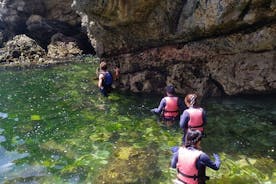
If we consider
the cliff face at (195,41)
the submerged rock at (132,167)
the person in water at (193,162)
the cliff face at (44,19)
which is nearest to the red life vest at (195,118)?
the submerged rock at (132,167)

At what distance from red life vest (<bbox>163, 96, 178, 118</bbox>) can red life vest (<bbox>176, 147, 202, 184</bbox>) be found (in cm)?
627

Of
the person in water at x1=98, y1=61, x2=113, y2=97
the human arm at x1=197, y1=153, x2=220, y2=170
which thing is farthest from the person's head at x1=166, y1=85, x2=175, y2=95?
the person in water at x1=98, y1=61, x2=113, y2=97

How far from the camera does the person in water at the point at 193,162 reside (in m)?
10.1

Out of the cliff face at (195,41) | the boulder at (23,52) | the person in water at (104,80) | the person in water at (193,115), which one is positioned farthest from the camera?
the boulder at (23,52)

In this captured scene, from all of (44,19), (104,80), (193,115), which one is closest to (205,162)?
(193,115)

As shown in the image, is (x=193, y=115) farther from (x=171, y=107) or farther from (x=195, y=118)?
(x=171, y=107)

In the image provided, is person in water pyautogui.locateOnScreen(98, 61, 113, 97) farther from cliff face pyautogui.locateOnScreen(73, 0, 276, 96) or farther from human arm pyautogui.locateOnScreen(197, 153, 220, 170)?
human arm pyautogui.locateOnScreen(197, 153, 220, 170)

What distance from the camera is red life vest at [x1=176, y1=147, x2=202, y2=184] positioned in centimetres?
1018

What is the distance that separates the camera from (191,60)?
21.8m

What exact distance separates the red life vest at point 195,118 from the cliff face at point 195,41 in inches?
→ 272

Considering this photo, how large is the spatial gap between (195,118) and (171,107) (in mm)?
3130

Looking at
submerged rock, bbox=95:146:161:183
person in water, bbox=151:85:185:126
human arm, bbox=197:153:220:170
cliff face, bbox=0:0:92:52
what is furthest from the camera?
cliff face, bbox=0:0:92:52

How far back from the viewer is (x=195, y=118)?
1362 cm

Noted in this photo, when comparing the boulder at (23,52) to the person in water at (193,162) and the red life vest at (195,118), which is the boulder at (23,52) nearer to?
the red life vest at (195,118)
